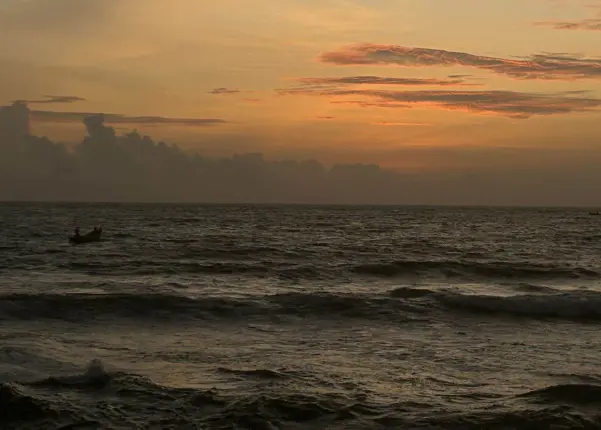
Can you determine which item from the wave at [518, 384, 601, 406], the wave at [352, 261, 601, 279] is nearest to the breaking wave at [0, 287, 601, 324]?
the wave at [518, 384, 601, 406]

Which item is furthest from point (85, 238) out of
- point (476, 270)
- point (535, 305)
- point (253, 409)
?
point (253, 409)

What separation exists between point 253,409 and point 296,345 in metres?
5.50

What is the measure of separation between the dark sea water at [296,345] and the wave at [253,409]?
39mm

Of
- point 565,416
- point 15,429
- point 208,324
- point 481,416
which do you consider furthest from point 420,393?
point 208,324

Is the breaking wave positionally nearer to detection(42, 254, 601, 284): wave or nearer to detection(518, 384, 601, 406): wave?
detection(42, 254, 601, 284): wave

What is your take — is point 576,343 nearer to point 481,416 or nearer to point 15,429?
point 481,416

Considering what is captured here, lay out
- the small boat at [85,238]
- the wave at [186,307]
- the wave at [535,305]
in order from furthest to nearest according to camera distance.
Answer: the small boat at [85,238], the wave at [535,305], the wave at [186,307]

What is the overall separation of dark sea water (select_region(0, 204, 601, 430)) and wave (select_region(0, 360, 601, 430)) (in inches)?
1.5

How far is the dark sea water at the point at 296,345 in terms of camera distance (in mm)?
10555

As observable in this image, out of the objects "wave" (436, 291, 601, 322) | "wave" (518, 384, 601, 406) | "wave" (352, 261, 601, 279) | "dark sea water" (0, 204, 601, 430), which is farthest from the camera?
"wave" (352, 261, 601, 279)

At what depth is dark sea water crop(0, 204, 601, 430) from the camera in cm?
1055

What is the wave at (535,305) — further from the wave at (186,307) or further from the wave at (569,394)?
the wave at (569,394)

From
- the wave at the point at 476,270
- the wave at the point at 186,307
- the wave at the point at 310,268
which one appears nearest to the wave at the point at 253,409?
the wave at the point at 186,307

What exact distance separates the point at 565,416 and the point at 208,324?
10.8 meters
